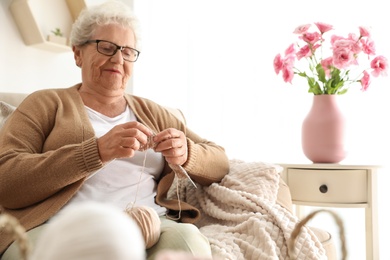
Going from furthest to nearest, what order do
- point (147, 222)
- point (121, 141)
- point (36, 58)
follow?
1. point (36, 58)
2. point (121, 141)
3. point (147, 222)

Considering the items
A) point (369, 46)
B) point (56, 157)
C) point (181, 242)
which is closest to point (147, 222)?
point (181, 242)

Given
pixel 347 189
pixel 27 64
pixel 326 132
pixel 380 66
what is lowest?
pixel 347 189

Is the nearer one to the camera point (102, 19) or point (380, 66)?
point (102, 19)

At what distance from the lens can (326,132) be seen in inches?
72.9

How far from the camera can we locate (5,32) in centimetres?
197

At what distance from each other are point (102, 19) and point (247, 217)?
2.31ft

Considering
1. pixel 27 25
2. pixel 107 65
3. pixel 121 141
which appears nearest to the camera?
pixel 121 141

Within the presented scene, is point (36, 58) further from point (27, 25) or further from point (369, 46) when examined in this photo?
point (369, 46)

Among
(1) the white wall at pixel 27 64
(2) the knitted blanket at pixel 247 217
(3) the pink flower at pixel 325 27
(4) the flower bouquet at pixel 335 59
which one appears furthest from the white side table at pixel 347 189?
A: (1) the white wall at pixel 27 64

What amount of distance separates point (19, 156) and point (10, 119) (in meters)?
0.17

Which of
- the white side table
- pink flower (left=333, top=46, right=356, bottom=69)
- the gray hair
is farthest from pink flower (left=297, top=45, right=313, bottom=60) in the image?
the gray hair

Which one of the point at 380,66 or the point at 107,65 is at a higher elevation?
the point at 107,65

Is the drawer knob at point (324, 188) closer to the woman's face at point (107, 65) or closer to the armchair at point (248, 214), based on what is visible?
the armchair at point (248, 214)

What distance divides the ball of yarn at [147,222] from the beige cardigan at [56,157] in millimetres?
215
